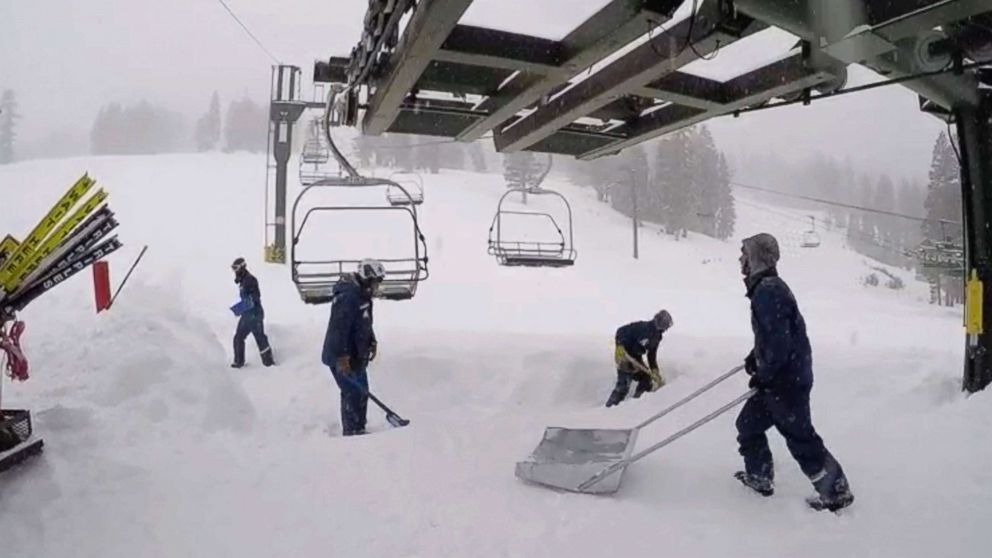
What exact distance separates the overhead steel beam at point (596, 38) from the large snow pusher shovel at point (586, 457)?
211cm

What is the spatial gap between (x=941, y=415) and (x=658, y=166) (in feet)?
149

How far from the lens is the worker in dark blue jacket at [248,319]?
873 cm

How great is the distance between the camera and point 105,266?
8.81 m

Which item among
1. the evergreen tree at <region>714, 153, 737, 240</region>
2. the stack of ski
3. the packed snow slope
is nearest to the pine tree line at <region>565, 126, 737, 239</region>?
the evergreen tree at <region>714, 153, 737, 240</region>

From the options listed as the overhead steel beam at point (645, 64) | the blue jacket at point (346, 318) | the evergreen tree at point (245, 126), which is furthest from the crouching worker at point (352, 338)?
the evergreen tree at point (245, 126)

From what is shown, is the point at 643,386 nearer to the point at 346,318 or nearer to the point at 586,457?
the point at 586,457

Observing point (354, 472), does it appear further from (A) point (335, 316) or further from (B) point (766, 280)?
(B) point (766, 280)

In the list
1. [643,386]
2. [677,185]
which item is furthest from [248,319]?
[677,185]

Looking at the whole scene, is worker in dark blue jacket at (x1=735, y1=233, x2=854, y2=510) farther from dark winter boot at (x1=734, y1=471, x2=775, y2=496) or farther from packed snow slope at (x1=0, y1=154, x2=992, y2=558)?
packed snow slope at (x1=0, y1=154, x2=992, y2=558)

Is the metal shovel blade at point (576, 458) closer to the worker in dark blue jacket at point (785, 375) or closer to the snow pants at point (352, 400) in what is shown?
the worker in dark blue jacket at point (785, 375)

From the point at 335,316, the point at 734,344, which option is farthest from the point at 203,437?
the point at 734,344

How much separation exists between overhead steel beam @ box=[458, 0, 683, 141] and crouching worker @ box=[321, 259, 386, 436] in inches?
87.6

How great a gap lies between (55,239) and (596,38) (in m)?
3.58

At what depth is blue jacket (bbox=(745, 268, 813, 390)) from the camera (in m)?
3.45
